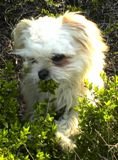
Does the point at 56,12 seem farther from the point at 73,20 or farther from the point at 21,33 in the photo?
the point at 73,20

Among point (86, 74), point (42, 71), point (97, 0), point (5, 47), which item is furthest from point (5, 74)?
point (97, 0)

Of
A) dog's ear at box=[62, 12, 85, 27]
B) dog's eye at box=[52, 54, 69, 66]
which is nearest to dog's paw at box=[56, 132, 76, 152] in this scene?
dog's eye at box=[52, 54, 69, 66]

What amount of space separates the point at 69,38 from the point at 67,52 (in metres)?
0.14

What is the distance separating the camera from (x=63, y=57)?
15.1 feet

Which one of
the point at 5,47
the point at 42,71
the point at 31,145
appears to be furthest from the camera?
the point at 5,47

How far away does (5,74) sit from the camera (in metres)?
4.77

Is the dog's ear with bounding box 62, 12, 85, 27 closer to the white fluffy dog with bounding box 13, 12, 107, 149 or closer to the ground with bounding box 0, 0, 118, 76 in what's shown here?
the white fluffy dog with bounding box 13, 12, 107, 149

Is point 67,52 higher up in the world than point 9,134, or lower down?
higher up

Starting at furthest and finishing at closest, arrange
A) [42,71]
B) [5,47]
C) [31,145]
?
1. [5,47]
2. [42,71]
3. [31,145]

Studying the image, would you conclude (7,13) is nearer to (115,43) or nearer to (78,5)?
(78,5)

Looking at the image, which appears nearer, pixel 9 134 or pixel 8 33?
pixel 9 134

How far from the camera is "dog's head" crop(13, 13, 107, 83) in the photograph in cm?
452

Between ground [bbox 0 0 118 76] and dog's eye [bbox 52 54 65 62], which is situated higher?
dog's eye [bbox 52 54 65 62]

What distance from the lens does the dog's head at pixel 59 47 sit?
4.52m
